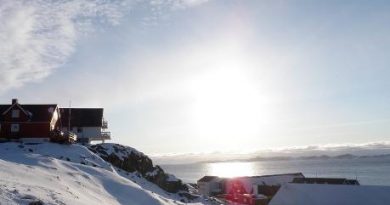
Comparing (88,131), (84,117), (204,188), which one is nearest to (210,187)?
(204,188)

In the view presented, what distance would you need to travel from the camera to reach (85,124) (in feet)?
240

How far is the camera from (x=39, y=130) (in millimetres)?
62969

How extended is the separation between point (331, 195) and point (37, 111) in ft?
136

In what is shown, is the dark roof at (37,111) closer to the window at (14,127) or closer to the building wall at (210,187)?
the window at (14,127)

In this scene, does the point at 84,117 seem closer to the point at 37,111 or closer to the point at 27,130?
the point at 37,111

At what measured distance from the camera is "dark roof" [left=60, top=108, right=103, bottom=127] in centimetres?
7312

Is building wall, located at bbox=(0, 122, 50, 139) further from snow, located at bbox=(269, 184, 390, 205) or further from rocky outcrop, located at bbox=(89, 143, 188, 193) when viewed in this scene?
snow, located at bbox=(269, 184, 390, 205)

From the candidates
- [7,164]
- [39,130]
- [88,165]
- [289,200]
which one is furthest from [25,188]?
[289,200]

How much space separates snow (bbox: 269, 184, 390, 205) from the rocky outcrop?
14021 millimetres

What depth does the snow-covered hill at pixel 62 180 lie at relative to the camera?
27688 mm

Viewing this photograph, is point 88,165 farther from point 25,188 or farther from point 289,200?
point 289,200

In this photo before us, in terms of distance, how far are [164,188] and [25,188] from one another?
106 feet

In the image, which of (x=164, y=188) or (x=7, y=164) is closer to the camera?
(x=7, y=164)

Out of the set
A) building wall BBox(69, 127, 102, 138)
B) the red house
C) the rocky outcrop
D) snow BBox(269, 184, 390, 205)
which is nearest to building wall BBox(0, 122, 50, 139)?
the red house
